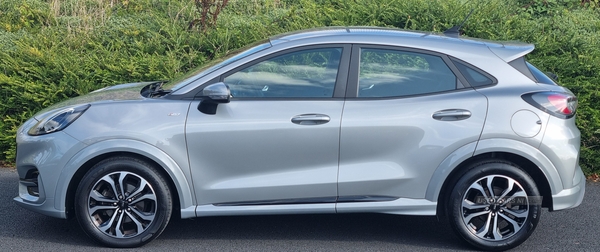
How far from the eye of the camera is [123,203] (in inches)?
207

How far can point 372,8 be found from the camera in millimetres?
9656

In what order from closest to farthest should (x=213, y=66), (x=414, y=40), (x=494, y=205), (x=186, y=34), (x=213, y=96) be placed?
(x=213, y=96) < (x=494, y=205) < (x=414, y=40) < (x=213, y=66) < (x=186, y=34)

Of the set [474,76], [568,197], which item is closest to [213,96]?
[474,76]

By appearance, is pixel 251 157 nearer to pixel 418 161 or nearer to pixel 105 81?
pixel 418 161

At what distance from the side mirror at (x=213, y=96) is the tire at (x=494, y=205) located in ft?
5.91

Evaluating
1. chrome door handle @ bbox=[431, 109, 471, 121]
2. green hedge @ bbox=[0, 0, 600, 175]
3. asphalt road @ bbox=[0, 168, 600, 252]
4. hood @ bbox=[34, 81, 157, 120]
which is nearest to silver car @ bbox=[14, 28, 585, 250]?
chrome door handle @ bbox=[431, 109, 471, 121]

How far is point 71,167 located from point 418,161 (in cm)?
250

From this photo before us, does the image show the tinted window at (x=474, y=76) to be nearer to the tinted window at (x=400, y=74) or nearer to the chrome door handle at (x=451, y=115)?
the tinted window at (x=400, y=74)

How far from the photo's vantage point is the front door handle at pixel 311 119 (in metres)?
5.14

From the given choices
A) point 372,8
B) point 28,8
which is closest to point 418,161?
point 372,8

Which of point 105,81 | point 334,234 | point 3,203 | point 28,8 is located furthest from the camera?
point 28,8

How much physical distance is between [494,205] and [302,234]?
1519 millimetres

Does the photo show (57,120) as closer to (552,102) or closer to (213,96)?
(213,96)

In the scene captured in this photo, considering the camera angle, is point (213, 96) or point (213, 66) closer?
point (213, 96)
